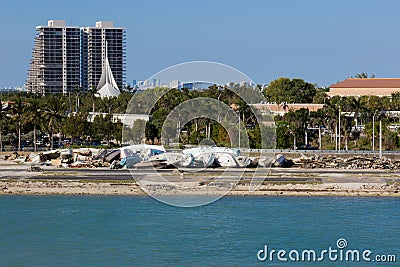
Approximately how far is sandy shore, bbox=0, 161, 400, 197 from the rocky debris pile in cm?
440

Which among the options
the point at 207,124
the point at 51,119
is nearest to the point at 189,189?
the point at 207,124

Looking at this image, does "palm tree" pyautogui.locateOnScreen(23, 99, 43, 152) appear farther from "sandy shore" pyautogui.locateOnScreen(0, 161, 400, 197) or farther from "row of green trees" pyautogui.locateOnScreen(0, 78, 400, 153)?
"sandy shore" pyautogui.locateOnScreen(0, 161, 400, 197)

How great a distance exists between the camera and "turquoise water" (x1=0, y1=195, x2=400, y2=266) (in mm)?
28219

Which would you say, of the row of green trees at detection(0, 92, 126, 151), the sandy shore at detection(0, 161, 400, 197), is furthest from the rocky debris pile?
the row of green trees at detection(0, 92, 126, 151)

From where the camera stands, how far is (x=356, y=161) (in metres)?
53.3

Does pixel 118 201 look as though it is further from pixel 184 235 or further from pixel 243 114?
pixel 243 114

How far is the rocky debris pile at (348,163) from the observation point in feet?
170

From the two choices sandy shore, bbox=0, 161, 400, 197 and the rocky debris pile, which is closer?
sandy shore, bbox=0, 161, 400, 197

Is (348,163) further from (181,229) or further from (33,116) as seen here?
(33,116)

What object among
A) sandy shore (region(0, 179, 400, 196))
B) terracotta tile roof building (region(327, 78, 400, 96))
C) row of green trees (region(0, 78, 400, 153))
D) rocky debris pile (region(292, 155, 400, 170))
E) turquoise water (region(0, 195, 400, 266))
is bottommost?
turquoise water (region(0, 195, 400, 266))

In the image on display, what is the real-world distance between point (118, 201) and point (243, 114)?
32.1 m

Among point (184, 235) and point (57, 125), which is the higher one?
point (57, 125)

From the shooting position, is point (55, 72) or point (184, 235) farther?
point (55, 72)

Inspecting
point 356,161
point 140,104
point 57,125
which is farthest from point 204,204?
point 57,125
